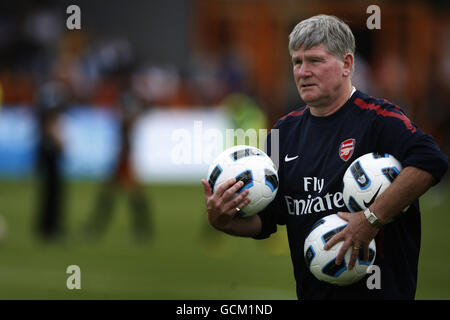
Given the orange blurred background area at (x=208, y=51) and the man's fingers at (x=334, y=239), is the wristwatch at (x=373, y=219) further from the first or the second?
the orange blurred background area at (x=208, y=51)

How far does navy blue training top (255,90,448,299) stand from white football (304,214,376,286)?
0.39 ft

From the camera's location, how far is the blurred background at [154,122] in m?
10.8

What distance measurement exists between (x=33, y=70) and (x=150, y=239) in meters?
14.3

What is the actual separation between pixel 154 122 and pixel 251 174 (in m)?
17.6

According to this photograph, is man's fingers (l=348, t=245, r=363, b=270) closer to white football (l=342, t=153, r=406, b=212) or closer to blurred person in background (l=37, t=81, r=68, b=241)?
white football (l=342, t=153, r=406, b=212)

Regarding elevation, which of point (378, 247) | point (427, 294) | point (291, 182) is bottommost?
point (427, 294)

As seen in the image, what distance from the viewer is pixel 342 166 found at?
490 centimetres

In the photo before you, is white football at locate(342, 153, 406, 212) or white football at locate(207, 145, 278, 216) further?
white football at locate(207, 145, 278, 216)

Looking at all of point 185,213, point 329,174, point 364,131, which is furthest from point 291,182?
point 185,213

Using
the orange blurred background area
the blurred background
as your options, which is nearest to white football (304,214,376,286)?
the blurred background

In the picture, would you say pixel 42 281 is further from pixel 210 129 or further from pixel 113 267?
pixel 210 129

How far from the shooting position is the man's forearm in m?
4.49

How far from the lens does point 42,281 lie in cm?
983
